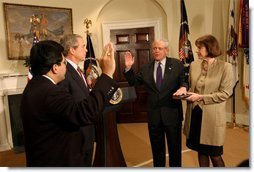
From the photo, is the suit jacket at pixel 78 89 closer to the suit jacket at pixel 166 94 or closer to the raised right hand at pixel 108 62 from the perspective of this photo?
the raised right hand at pixel 108 62

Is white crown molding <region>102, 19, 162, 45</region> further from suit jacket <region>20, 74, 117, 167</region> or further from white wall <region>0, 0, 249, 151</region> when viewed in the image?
suit jacket <region>20, 74, 117, 167</region>

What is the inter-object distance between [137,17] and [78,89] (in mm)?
1550

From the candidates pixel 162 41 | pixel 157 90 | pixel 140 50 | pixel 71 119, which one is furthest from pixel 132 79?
pixel 71 119

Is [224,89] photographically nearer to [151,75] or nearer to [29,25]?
[151,75]

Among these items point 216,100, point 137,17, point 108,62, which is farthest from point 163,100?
point 137,17

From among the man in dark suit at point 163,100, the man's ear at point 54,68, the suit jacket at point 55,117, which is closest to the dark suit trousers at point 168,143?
the man in dark suit at point 163,100

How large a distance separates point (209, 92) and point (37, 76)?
Result: 1.00 meters

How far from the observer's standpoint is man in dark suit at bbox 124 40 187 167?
1.86m

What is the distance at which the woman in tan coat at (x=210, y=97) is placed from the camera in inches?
62.7

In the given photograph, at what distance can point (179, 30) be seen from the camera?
2.42 meters

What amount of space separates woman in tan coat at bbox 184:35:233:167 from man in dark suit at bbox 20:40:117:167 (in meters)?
0.73

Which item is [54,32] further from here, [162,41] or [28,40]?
[162,41]

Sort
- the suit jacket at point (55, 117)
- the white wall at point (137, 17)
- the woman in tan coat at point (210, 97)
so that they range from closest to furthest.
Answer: the suit jacket at point (55, 117) → the woman in tan coat at point (210, 97) → the white wall at point (137, 17)

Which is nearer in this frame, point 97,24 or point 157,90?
point 157,90
